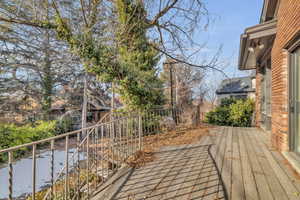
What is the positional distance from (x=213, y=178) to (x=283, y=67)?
2354 millimetres

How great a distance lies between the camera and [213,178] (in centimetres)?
225

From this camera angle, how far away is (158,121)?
5953mm

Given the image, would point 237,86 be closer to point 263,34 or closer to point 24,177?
point 263,34

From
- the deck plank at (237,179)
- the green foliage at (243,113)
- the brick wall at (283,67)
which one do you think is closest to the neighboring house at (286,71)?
the brick wall at (283,67)

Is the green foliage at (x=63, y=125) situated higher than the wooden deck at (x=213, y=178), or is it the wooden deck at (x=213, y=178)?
the wooden deck at (x=213, y=178)

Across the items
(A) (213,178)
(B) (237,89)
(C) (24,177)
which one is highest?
(B) (237,89)

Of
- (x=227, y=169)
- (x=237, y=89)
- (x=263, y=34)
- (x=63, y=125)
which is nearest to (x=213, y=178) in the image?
(x=227, y=169)

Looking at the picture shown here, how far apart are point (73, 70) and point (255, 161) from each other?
39.2 ft

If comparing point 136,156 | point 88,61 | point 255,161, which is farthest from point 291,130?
point 88,61

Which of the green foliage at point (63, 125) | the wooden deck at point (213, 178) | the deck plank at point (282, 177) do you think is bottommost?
the green foliage at point (63, 125)

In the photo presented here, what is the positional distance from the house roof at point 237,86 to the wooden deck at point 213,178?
14.4m

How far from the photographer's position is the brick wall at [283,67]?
8.17 ft

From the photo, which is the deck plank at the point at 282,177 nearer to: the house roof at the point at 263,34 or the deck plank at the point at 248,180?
the deck plank at the point at 248,180

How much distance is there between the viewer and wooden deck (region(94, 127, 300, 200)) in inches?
74.7
